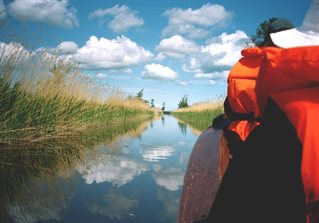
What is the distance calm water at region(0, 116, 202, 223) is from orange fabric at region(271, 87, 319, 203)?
1654 millimetres

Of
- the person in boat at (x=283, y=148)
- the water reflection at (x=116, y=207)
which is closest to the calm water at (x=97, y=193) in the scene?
the water reflection at (x=116, y=207)

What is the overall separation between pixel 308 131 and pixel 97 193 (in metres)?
2.30

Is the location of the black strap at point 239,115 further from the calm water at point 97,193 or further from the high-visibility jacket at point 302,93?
the calm water at point 97,193

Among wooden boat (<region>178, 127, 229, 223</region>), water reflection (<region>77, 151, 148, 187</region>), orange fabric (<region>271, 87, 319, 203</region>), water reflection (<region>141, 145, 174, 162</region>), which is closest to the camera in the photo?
orange fabric (<region>271, 87, 319, 203</region>)

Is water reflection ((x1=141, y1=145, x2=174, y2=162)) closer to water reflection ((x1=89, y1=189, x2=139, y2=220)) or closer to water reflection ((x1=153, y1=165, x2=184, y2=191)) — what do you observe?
water reflection ((x1=153, y1=165, x2=184, y2=191))

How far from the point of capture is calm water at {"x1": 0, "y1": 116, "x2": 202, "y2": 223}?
2176 millimetres

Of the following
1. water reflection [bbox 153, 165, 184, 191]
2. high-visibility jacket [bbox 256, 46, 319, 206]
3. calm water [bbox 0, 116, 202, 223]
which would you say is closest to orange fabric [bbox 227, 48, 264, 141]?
high-visibility jacket [bbox 256, 46, 319, 206]

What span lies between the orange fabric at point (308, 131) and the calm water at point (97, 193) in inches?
65.1

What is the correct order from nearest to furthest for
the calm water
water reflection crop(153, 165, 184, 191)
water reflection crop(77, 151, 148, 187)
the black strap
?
the black strap
the calm water
water reflection crop(153, 165, 184, 191)
water reflection crop(77, 151, 148, 187)

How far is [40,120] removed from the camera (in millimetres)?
5547

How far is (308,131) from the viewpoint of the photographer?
25.1 inches

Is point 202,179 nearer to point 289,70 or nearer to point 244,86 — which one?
point 244,86

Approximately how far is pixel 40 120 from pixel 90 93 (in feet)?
14.8

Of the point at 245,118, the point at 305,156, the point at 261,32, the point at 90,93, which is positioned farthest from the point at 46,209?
the point at 261,32
